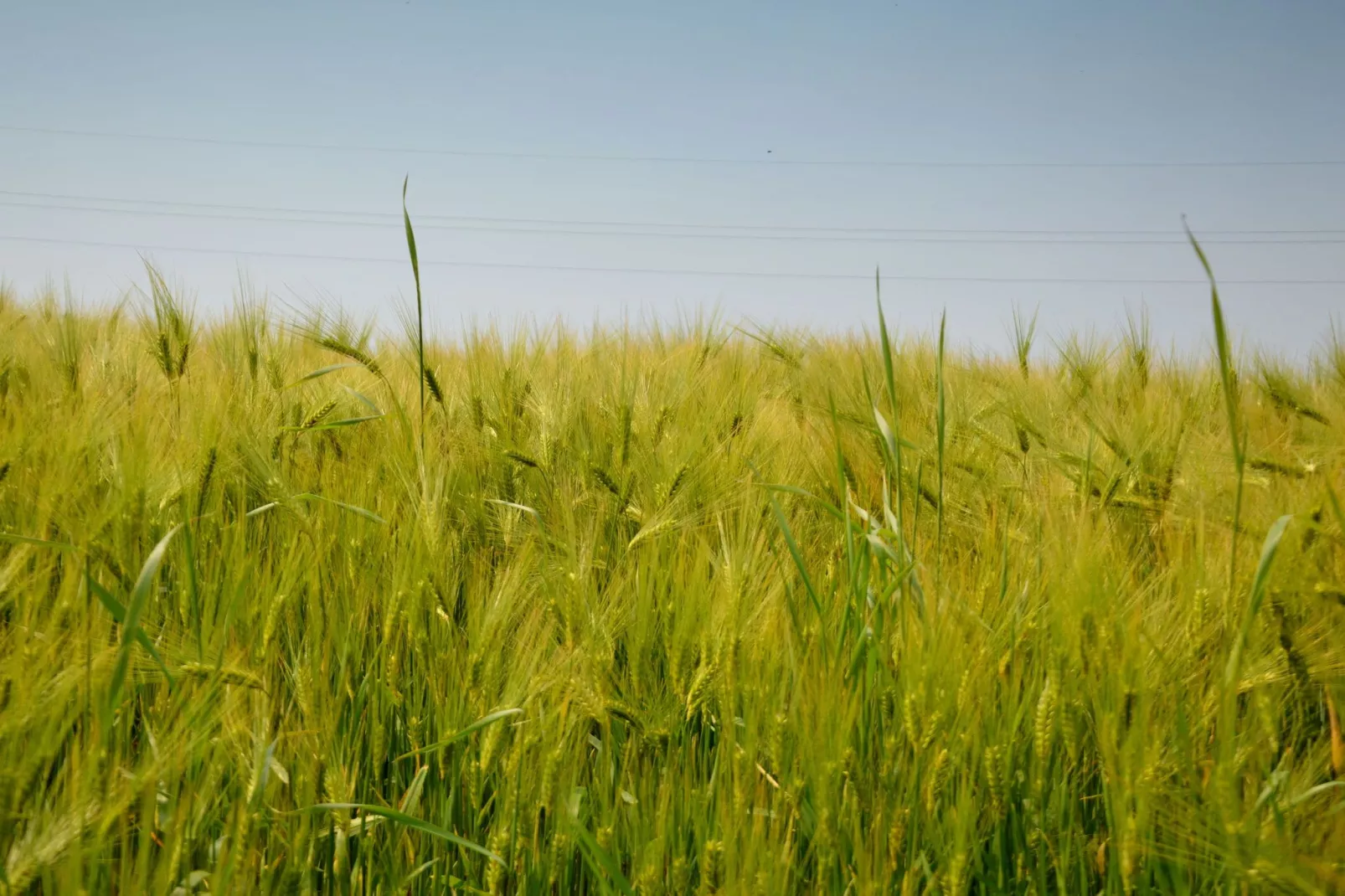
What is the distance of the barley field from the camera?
77cm

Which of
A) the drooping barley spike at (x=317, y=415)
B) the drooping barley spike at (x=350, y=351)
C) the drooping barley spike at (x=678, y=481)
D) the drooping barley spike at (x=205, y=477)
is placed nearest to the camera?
the drooping barley spike at (x=205, y=477)

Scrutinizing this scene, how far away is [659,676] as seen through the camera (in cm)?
112

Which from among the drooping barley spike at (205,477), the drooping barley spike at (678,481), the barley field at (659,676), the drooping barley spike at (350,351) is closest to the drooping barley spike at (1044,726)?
the barley field at (659,676)

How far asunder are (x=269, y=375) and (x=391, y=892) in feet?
4.75

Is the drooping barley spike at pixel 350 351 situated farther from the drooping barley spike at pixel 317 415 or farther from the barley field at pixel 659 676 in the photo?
the barley field at pixel 659 676

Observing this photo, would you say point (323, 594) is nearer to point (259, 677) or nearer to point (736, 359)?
point (259, 677)

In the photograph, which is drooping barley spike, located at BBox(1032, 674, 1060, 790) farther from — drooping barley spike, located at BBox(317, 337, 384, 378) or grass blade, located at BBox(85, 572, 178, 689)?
drooping barley spike, located at BBox(317, 337, 384, 378)

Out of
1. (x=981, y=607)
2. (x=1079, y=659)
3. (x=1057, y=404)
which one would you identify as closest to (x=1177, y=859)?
(x=1079, y=659)

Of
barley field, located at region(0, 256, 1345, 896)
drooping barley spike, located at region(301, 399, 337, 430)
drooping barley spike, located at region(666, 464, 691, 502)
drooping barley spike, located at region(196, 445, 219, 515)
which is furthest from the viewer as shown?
drooping barley spike, located at region(301, 399, 337, 430)

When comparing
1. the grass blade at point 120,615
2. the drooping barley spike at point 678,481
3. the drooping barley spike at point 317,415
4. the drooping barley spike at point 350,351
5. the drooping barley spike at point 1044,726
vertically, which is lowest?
the drooping barley spike at point 1044,726

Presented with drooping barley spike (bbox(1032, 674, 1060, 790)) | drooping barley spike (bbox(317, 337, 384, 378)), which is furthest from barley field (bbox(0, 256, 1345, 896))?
drooping barley spike (bbox(317, 337, 384, 378))

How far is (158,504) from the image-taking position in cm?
121

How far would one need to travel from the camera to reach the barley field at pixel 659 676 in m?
0.77

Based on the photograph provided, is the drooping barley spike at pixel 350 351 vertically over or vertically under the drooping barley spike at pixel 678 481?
over
